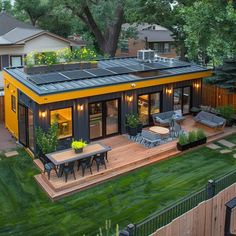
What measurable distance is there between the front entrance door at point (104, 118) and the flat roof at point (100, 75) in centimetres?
111

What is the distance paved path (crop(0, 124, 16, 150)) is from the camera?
17.7 meters

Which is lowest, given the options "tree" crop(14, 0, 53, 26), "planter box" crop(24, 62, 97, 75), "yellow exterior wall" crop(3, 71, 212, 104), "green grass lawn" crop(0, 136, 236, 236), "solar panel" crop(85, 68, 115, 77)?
"green grass lawn" crop(0, 136, 236, 236)

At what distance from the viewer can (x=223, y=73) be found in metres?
21.3

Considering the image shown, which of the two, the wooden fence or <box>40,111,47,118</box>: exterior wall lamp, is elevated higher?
<box>40,111,47,118</box>: exterior wall lamp

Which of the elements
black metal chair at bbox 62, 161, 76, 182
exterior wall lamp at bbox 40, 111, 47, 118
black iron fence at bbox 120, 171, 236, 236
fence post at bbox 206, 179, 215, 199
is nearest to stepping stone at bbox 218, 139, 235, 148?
black iron fence at bbox 120, 171, 236, 236

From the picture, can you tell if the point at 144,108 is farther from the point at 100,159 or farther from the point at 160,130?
the point at 100,159

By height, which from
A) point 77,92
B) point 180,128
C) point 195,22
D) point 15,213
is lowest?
point 15,213

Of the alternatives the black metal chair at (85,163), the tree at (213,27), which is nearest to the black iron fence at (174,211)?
the black metal chair at (85,163)

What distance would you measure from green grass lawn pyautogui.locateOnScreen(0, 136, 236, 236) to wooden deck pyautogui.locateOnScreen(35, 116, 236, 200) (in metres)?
0.27

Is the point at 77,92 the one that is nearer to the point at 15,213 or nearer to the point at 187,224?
the point at 15,213

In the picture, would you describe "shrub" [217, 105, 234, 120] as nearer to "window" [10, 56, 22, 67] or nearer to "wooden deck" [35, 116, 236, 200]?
"wooden deck" [35, 116, 236, 200]

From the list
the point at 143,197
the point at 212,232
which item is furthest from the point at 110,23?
the point at 212,232

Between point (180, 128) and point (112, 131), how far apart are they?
132 inches

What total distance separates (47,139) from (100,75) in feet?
14.7
